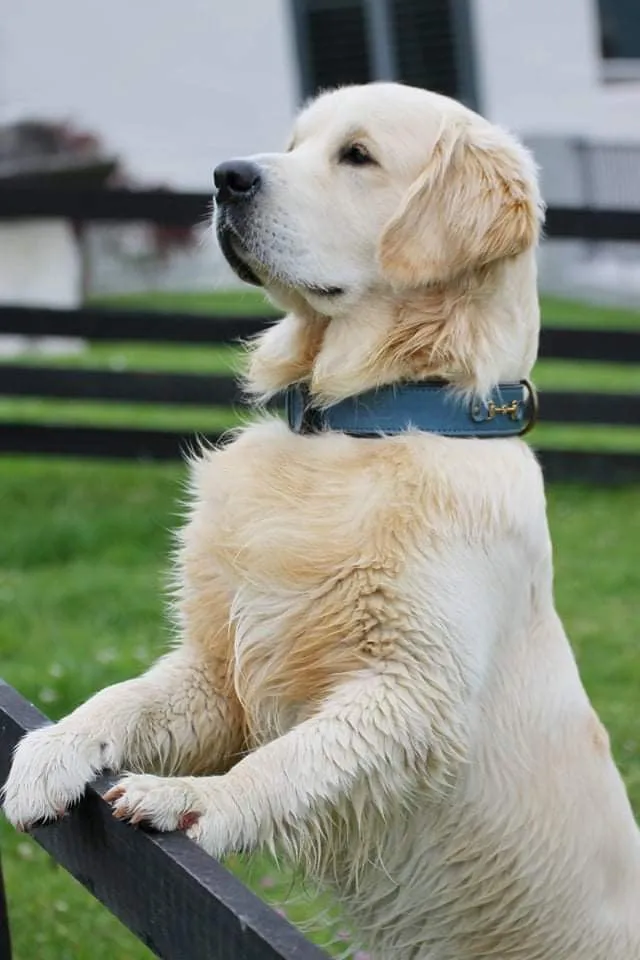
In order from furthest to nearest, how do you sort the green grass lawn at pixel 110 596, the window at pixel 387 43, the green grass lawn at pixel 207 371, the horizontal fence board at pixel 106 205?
1. the window at pixel 387 43
2. the green grass lawn at pixel 207 371
3. the horizontal fence board at pixel 106 205
4. the green grass lawn at pixel 110 596

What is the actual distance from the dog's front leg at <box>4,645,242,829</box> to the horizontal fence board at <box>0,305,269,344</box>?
19.0 feet

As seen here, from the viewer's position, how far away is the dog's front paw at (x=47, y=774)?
2.43 m

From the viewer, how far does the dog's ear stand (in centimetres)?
288

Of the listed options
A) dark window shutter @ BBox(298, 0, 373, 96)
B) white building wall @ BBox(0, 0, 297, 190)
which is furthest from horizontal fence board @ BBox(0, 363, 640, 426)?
dark window shutter @ BBox(298, 0, 373, 96)

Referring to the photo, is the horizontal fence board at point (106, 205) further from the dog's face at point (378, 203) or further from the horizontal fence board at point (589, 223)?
the dog's face at point (378, 203)

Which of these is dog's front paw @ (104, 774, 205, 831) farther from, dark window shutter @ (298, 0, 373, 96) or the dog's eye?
dark window shutter @ (298, 0, 373, 96)

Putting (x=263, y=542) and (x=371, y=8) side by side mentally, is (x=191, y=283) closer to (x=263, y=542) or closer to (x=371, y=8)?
(x=371, y=8)

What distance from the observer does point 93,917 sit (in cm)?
412

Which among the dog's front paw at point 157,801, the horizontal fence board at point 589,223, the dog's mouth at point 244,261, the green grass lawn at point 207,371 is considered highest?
the dog's mouth at point 244,261

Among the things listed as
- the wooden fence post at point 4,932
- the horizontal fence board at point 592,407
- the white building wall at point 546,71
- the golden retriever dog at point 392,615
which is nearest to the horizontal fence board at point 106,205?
the horizontal fence board at point 592,407

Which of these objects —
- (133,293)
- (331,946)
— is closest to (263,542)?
(331,946)

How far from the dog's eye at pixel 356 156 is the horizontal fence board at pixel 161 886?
1233 mm

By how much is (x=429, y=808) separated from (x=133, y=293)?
17298mm

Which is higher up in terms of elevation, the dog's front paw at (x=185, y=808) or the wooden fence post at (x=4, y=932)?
the dog's front paw at (x=185, y=808)
